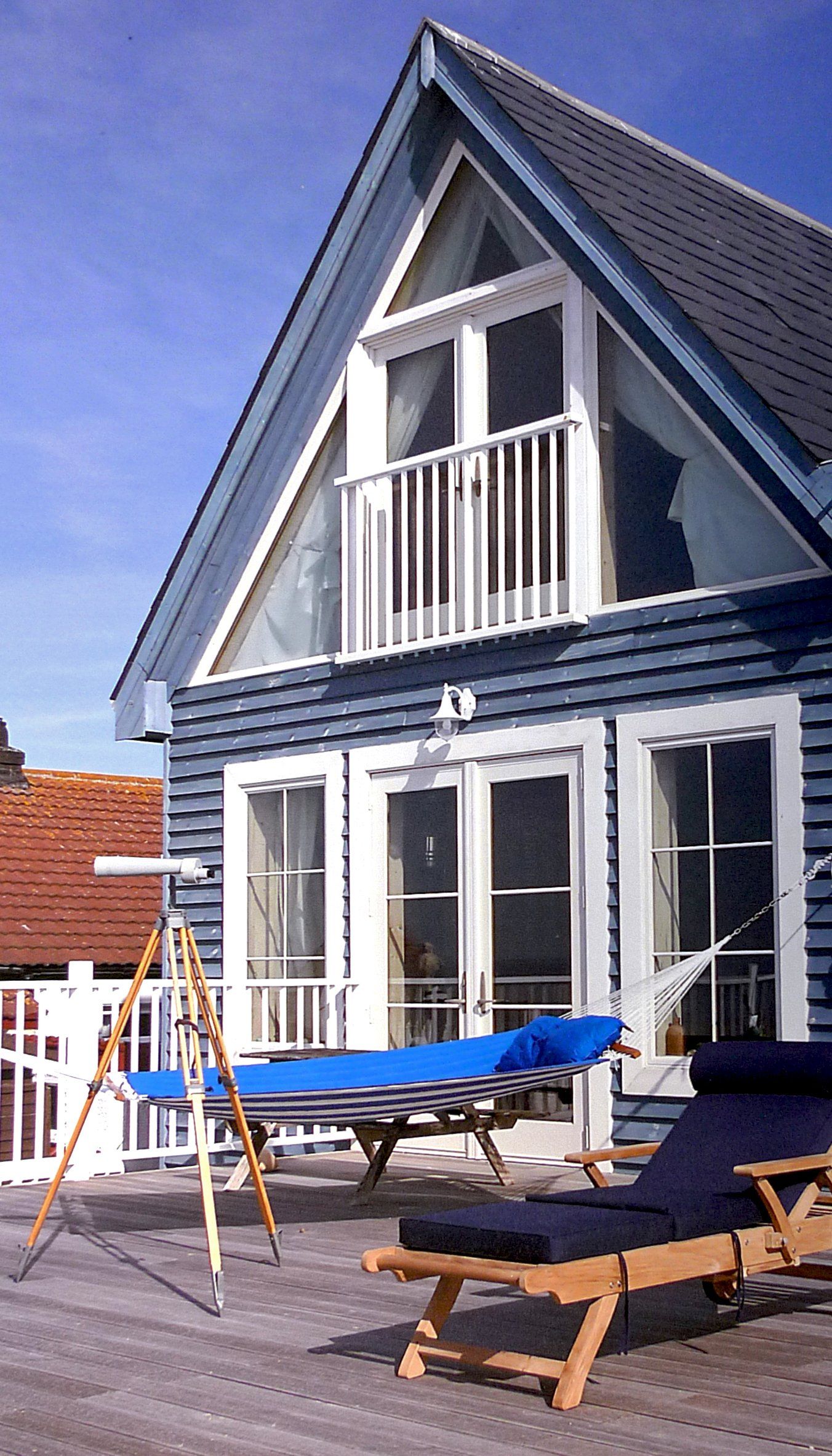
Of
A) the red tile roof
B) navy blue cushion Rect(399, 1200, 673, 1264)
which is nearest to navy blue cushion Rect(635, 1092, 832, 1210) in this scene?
navy blue cushion Rect(399, 1200, 673, 1264)

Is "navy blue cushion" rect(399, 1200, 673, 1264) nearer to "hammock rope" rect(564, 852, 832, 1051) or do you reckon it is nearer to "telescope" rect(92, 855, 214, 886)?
"telescope" rect(92, 855, 214, 886)

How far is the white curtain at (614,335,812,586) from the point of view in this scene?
23.2ft

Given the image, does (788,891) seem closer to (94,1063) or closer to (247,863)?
(94,1063)

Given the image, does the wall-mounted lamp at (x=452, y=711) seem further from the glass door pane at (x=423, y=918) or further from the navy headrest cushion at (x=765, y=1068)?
the navy headrest cushion at (x=765, y=1068)

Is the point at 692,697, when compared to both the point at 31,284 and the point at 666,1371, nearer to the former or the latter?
the point at 666,1371

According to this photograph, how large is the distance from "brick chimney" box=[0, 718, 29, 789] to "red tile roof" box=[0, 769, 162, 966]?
89 millimetres

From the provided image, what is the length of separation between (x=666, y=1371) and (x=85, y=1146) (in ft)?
15.3

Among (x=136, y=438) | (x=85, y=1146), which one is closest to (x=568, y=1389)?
(x=85, y=1146)

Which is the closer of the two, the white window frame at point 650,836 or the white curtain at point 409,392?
the white window frame at point 650,836

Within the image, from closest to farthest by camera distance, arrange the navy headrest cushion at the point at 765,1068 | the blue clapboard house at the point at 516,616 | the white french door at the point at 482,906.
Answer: the navy headrest cushion at the point at 765,1068 < the blue clapboard house at the point at 516,616 < the white french door at the point at 482,906

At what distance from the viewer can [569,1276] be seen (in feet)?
12.2

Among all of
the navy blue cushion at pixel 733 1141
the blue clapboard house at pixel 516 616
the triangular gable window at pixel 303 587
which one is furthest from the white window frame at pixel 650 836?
the triangular gable window at pixel 303 587

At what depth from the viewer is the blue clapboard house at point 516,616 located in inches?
277

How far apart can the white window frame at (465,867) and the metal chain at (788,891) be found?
31.8 inches
